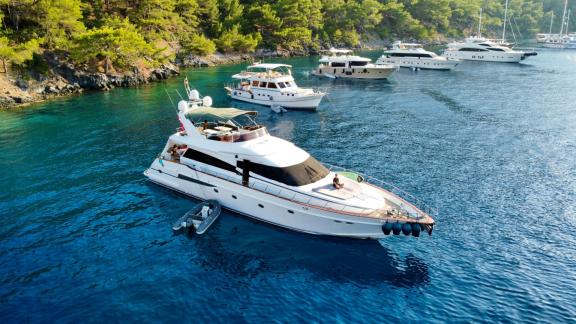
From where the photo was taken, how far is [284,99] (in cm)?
5916

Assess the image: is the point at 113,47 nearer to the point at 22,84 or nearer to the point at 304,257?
the point at 22,84

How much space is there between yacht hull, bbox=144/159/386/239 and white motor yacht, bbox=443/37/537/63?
349 ft

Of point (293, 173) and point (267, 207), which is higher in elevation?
point (293, 173)

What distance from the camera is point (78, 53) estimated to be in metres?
65.6

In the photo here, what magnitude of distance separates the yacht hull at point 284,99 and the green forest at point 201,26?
964 inches

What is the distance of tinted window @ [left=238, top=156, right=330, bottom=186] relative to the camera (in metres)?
25.9

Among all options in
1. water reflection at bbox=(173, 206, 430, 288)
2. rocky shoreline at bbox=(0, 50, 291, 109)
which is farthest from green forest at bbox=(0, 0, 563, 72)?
water reflection at bbox=(173, 206, 430, 288)

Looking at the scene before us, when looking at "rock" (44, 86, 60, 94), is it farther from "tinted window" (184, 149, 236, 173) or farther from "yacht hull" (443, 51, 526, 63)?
"yacht hull" (443, 51, 526, 63)

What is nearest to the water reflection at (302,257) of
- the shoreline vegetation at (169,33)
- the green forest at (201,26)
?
the shoreline vegetation at (169,33)

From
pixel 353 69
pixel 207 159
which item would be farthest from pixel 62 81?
pixel 353 69

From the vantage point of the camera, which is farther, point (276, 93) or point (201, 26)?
point (201, 26)

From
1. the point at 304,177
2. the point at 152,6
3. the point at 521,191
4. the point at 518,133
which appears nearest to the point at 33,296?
the point at 304,177

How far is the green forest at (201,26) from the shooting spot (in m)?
65.6

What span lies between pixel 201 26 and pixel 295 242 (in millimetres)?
101946
